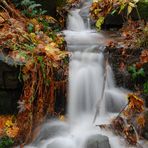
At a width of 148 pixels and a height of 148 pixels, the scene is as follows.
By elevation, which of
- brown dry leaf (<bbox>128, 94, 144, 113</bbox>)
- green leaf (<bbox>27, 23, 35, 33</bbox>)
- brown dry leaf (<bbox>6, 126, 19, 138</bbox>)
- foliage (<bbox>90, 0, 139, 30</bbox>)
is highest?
foliage (<bbox>90, 0, 139, 30</bbox>)

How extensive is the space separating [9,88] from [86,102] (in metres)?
1.49

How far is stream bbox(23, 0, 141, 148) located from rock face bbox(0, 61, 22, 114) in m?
0.73

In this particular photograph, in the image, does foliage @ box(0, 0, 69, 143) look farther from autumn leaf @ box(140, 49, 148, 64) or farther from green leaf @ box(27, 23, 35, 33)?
autumn leaf @ box(140, 49, 148, 64)

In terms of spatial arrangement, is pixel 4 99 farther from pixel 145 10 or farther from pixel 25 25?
pixel 145 10

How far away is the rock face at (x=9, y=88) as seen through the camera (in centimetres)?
668

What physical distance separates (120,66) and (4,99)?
2.46 meters

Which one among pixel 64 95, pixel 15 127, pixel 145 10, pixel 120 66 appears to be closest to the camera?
pixel 15 127

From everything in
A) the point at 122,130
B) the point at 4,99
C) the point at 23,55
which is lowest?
the point at 122,130

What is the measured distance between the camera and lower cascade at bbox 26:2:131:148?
20.7 ft

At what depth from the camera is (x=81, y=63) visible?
25.4 feet

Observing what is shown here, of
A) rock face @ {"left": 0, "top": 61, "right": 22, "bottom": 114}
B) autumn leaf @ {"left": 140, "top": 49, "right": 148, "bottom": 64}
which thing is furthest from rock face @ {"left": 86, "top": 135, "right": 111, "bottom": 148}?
autumn leaf @ {"left": 140, "top": 49, "right": 148, "bottom": 64}

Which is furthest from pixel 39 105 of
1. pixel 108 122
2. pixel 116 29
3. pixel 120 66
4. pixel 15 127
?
pixel 116 29

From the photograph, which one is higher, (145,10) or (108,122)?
(145,10)

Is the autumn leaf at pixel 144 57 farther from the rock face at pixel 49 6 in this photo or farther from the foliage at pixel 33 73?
the rock face at pixel 49 6
